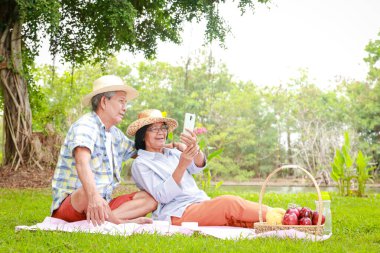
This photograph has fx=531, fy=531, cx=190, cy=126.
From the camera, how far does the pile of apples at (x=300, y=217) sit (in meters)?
3.85

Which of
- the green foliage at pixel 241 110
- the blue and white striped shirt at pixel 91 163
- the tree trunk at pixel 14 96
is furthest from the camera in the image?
the green foliage at pixel 241 110

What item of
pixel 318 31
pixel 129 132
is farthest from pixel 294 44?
pixel 129 132

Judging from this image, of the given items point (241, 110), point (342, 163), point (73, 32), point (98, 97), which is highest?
Result: point (241, 110)

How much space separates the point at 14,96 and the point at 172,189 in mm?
7157

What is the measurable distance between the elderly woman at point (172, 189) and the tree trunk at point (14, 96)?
21.0 feet

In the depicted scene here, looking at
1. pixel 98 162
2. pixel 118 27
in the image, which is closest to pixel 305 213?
pixel 98 162

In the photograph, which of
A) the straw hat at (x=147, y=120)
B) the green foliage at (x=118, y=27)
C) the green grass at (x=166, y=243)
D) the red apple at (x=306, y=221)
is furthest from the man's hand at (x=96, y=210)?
the green foliage at (x=118, y=27)

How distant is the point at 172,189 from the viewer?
422cm

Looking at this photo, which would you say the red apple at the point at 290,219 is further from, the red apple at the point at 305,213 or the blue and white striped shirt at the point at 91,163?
the blue and white striped shirt at the point at 91,163

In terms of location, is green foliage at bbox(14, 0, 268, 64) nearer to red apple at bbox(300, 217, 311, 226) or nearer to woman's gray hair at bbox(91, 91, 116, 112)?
woman's gray hair at bbox(91, 91, 116, 112)

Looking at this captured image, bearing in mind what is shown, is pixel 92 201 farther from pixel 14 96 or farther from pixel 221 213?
pixel 14 96

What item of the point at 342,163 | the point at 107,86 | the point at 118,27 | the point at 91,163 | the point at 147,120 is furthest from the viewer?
the point at 118,27

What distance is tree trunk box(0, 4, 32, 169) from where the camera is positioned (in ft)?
33.7

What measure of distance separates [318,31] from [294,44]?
5.77 ft
